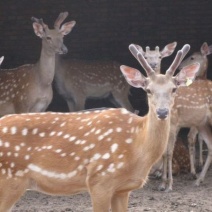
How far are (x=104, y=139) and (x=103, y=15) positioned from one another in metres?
6.97

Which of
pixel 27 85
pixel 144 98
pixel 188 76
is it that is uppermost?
pixel 188 76

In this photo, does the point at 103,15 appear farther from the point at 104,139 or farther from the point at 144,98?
the point at 104,139

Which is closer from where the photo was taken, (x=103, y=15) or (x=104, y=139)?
(x=104, y=139)

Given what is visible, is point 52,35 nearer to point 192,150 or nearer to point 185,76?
point 192,150

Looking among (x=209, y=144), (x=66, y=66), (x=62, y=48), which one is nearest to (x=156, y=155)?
(x=209, y=144)

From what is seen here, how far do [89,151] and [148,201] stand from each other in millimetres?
2202

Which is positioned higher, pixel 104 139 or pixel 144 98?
pixel 104 139

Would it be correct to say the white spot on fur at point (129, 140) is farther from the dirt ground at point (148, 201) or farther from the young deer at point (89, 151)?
the dirt ground at point (148, 201)

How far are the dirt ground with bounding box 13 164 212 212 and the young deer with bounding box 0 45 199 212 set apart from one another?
1.59 meters

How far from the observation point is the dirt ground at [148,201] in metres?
7.23

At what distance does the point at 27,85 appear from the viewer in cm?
955

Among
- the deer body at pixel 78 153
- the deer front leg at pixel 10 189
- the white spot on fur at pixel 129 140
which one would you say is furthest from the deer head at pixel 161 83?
the deer front leg at pixel 10 189

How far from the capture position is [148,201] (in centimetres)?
758

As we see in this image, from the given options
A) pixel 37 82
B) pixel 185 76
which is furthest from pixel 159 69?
pixel 185 76
